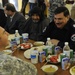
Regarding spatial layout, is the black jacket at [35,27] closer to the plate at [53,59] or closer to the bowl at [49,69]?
the plate at [53,59]

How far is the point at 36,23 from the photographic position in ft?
10.6

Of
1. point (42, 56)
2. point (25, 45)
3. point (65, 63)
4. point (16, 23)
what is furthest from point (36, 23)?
point (65, 63)

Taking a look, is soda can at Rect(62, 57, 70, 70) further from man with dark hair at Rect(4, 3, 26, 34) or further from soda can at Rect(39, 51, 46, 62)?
man with dark hair at Rect(4, 3, 26, 34)

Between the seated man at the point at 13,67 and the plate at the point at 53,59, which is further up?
the seated man at the point at 13,67

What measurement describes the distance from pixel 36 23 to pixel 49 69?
5.16ft

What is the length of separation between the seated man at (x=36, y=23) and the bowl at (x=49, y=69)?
132cm

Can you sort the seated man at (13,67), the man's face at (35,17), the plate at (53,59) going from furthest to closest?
the man's face at (35,17)
the plate at (53,59)
the seated man at (13,67)

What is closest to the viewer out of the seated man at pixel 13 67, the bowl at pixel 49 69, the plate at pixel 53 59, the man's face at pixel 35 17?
the seated man at pixel 13 67

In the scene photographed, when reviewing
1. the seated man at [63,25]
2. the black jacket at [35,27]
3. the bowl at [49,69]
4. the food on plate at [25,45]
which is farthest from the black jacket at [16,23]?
the bowl at [49,69]

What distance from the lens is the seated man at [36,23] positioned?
3147 millimetres

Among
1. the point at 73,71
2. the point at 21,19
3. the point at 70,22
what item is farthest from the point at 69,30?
the point at 21,19

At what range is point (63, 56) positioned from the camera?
72.4 inches

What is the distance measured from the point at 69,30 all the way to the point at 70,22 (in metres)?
0.12

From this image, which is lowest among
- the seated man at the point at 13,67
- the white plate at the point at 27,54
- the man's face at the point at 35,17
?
the white plate at the point at 27,54
